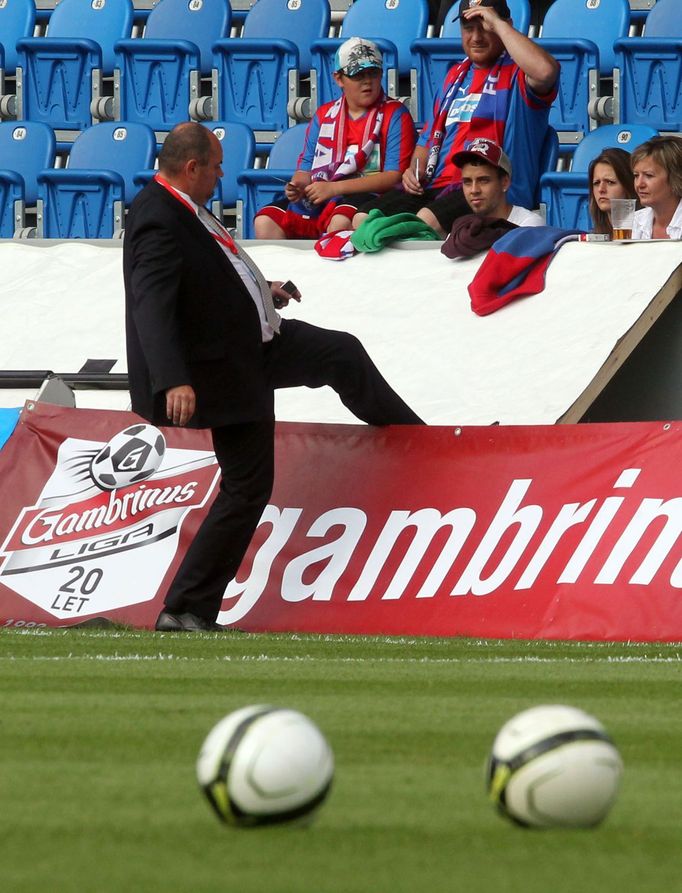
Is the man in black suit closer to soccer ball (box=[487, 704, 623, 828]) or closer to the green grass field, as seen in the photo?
the green grass field

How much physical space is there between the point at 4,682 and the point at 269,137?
31.1ft

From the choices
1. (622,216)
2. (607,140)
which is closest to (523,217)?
(622,216)

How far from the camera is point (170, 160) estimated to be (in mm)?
7668

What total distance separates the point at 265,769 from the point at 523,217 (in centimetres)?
719

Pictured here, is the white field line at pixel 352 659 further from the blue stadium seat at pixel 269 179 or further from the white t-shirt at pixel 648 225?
the blue stadium seat at pixel 269 179

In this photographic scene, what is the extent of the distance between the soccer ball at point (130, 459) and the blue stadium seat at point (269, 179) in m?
4.44

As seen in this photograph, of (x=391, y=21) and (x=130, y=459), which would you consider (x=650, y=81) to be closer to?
(x=391, y=21)

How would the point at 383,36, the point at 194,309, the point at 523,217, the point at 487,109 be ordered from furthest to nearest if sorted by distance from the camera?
the point at 383,36 < the point at 487,109 < the point at 523,217 < the point at 194,309

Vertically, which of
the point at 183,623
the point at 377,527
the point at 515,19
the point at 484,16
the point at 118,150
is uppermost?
the point at 484,16

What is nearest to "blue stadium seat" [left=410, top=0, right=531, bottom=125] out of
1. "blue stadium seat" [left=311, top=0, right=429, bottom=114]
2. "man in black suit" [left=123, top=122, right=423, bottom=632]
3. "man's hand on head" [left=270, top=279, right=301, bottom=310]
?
"blue stadium seat" [left=311, top=0, right=429, bottom=114]

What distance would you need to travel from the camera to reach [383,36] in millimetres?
14461

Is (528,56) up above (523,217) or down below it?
above

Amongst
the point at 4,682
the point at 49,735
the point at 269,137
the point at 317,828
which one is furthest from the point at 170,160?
the point at 269,137

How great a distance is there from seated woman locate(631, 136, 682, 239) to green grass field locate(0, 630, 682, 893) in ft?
10.8
